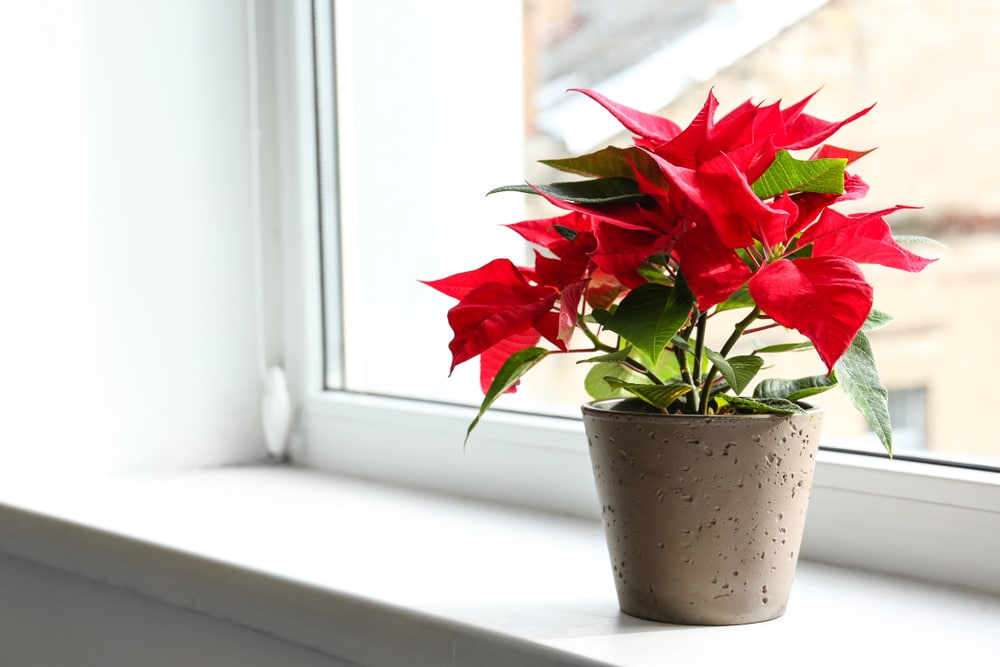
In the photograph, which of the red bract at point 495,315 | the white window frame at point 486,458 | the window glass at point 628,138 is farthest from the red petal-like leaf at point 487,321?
the white window frame at point 486,458

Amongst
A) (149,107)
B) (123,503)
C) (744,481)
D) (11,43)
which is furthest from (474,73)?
(744,481)

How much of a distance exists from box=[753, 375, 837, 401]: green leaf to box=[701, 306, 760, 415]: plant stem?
34 millimetres

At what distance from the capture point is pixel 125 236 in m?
1.17

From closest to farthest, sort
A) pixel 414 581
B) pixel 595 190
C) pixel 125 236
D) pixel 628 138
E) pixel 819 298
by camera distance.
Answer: pixel 819 298
pixel 595 190
pixel 414 581
pixel 628 138
pixel 125 236

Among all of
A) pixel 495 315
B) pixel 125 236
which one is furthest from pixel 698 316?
pixel 125 236

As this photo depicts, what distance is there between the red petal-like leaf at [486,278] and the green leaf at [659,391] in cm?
10

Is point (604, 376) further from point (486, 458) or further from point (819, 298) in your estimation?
point (486, 458)

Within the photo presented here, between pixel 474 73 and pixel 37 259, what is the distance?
54 centimetres

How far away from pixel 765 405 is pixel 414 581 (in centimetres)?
31

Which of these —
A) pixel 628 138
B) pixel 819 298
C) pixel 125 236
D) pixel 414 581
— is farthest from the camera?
pixel 125 236

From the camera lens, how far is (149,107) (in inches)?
46.4

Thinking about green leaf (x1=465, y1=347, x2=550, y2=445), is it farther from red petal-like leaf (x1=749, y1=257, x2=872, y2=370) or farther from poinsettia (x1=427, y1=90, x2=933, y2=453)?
red petal-like leaf (x1=749, y1=257, x2=872, y2=370)

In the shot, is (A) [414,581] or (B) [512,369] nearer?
(B) [512,369]

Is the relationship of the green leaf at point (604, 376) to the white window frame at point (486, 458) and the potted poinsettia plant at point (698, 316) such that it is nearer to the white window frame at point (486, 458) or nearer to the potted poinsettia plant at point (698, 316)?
the potted poinsettia plant at point (698, 316)
